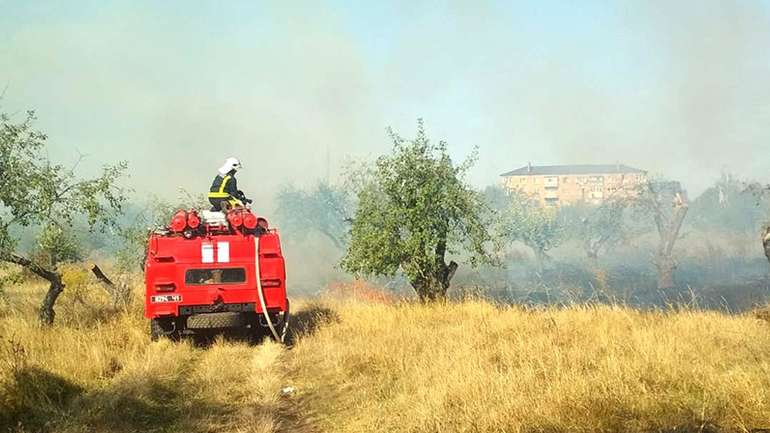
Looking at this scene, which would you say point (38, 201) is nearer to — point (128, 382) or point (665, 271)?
point (128, 382)

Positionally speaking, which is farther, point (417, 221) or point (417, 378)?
point (417, 221)

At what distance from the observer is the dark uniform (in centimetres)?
1214

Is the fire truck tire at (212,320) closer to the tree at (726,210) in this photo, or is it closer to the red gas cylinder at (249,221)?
the red gas cylinder at (249,221)

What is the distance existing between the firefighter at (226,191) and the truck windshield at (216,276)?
1437mm

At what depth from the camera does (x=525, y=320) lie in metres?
11.4

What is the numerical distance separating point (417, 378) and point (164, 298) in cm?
548

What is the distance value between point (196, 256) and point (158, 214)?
527 inches

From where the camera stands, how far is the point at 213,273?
439 inches

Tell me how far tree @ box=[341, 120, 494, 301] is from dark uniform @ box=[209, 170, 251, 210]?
4492mm

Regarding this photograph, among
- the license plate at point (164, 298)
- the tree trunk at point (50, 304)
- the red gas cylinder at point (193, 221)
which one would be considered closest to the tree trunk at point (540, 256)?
the red gas cylinder at point (193, 221)

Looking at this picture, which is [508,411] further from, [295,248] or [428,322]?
[295,248]

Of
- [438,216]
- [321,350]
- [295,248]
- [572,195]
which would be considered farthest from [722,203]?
[321,350]

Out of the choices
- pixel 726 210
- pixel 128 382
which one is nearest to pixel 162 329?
pixel 128 382

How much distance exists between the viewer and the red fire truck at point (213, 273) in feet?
35.6
